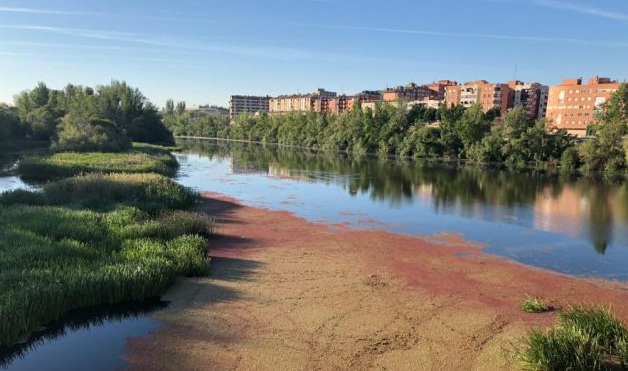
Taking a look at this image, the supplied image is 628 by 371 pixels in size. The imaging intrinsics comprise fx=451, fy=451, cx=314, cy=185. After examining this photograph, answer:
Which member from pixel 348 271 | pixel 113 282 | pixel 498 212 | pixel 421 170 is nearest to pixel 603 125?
pixel 421 170

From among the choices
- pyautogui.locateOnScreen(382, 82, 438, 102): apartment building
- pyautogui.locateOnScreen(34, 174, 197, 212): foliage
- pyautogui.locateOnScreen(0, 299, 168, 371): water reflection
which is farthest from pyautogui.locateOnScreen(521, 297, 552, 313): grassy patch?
pyautogui.locateOnScreen(382, 82, 438, 102): apartment building

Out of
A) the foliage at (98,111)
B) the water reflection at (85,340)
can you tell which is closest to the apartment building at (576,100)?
the foliage at (98,111)

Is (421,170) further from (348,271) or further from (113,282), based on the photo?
(113,282)

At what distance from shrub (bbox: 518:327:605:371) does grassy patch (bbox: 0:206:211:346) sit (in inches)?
386

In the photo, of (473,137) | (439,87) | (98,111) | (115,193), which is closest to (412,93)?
(439,87)

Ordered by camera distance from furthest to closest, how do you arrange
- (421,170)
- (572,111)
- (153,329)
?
(572,111)
(421,170)
(153,329)

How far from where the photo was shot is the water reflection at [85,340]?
9594 millimetres

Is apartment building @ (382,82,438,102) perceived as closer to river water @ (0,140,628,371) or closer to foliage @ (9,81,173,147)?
foliage @ (9,81,173,147)

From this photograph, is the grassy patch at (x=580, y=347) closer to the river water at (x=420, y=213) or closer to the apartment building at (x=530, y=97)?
the river water at (x=420, y=213)

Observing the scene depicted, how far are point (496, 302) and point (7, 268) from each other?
13964 mm

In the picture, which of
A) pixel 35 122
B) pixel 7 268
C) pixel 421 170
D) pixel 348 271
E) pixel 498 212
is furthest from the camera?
pixel 35 122

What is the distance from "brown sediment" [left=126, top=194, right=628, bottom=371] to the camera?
9922 millimetres

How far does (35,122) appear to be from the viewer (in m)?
73.6

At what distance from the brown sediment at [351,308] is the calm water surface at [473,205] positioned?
3815 millimetres
